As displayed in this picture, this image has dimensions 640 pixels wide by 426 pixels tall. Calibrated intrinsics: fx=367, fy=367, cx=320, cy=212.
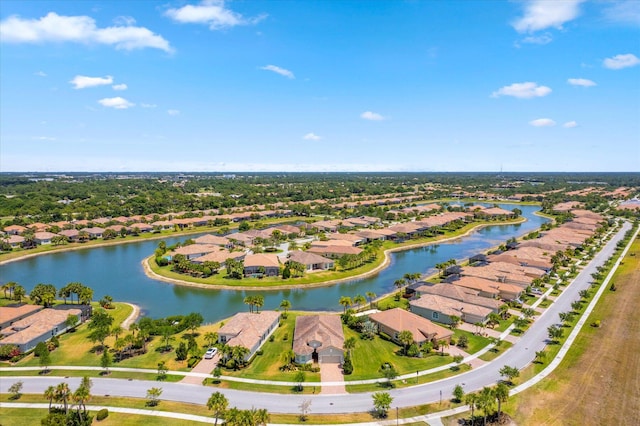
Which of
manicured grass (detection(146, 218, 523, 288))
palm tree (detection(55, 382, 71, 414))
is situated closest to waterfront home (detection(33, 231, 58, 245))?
manicured grass (detection(146, 218, 523, 288))

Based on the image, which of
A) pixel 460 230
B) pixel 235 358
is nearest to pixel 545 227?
pixel 460 230

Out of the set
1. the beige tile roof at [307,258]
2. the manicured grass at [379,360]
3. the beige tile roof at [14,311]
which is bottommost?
the manicured grass at [379,360]

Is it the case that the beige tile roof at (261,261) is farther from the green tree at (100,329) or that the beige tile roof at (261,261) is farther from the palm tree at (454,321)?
the palm tree at (454,321)

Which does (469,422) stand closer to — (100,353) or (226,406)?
(226,406)

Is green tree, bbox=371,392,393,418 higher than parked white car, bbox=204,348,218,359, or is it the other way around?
green tree, bbox=371,392,393,418

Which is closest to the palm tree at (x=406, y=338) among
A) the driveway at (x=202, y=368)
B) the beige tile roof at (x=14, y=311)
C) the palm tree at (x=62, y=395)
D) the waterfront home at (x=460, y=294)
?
the waterfront home at (x=460, y=294)

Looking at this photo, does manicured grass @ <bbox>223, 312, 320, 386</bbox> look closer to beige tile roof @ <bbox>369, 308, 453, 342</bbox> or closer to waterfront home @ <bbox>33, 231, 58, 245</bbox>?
beige tile roof @ <bbox>369, 308, 453, 342</bbox>
